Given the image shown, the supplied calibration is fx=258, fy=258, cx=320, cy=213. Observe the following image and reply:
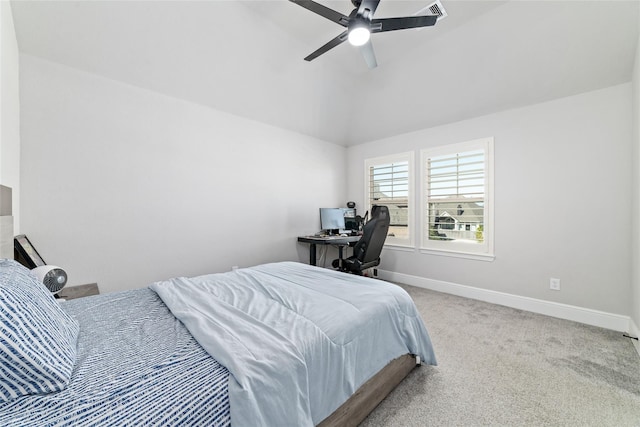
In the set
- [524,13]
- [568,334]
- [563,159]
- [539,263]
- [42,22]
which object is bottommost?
[568,334]

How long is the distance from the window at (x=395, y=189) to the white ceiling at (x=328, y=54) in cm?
80

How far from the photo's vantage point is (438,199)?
3.71 m

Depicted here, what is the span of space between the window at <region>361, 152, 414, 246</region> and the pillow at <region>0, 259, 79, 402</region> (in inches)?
152

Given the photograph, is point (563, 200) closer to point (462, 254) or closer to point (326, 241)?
point (462, 254)

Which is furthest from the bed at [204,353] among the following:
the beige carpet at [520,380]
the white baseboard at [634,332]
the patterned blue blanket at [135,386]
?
the white baseboard at [634,332]

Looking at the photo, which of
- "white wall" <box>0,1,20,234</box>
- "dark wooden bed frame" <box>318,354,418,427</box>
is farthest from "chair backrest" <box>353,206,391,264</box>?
"white wall" <box>0,1,20,234</box>

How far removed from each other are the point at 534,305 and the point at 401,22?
3.25 metres

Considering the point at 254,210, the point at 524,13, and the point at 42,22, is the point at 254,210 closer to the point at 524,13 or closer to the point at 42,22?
the point at 42,22

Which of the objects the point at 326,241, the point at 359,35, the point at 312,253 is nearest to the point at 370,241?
the point at 326,241

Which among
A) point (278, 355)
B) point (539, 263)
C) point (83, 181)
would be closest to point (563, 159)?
point (539, 263)

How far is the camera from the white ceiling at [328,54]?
2.14 metres

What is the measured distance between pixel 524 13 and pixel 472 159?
1.54 metres

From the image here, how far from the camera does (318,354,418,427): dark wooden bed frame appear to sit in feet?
4.06

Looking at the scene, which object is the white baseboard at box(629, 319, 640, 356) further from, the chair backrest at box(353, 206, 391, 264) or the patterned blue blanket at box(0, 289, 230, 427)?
the patterned blue blanket at box(0, 289, 230, 427)
